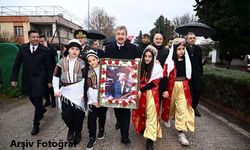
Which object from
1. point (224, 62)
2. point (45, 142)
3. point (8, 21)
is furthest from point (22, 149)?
point (8, 21)

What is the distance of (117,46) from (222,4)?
14969 millimetres

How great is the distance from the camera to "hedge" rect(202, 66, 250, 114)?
21.0 feet

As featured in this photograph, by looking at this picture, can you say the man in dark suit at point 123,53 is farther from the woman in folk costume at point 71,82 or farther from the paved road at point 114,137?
the woman in folk costume at point 71,82

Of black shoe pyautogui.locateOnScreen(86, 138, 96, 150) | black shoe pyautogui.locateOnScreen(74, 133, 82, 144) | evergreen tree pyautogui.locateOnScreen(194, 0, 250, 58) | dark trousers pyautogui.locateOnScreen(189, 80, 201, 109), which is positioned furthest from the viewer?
evergreen tree pyautogui.locateOnScreen(194, 0, 250, 58)

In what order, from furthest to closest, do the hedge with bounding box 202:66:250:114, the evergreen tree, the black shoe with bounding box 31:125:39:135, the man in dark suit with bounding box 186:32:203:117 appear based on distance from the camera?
1. the evergreen tree
2. the man in dark suit with bounding box 186:32:203:117
3. the hedge with bounding box 202:66:250:114
4. the black shoe with bounding box 31:125:39:135

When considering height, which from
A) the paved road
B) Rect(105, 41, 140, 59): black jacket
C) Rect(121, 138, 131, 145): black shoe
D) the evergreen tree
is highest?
the evergreen tree

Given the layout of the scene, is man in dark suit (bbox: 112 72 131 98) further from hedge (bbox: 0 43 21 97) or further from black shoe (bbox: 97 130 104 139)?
hedge (bbox: 0 43 21 97)

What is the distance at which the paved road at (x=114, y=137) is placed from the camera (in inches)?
201

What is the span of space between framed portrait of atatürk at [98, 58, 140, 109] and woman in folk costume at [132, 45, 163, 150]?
0.63 feet

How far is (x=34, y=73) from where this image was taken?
586 centimetres

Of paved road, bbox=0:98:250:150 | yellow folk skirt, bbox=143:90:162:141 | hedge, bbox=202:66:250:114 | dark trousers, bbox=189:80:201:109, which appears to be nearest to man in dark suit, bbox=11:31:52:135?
paved road, bbox=0:98:250:150

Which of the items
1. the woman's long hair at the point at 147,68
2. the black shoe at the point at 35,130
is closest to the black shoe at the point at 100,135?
the black shoe at the point at 35,130

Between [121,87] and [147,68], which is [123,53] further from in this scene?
[121,87]

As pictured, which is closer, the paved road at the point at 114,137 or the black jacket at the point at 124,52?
the paved road at the point at 114,137
